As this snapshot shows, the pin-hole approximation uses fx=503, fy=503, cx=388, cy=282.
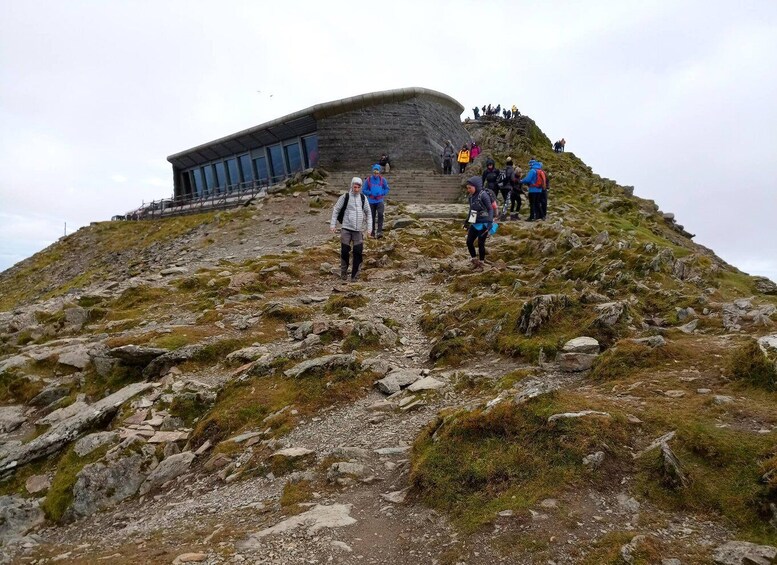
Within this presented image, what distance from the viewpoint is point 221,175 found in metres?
47.8

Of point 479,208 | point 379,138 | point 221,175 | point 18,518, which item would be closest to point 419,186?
point 379,138

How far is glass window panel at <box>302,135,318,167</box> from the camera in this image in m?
38.8

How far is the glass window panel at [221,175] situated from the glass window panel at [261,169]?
5.23 m

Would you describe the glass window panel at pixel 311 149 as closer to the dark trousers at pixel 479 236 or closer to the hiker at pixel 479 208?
the dark trousers at pixel 479 236

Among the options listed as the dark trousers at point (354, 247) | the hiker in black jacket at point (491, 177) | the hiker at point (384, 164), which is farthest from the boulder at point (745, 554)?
the hiker at point (384, 164)

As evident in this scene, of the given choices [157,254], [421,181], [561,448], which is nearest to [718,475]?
[561,448]

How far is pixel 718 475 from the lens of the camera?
4598 mm

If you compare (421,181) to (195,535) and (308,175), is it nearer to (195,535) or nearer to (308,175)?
(308,175)

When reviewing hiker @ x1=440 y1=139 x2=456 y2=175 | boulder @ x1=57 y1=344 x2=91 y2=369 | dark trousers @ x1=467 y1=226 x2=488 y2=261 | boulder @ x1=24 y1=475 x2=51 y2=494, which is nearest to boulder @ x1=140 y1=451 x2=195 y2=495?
boulder @ x1=24 y1=475 x2=51 y2=494

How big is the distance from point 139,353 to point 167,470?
12.6 feet

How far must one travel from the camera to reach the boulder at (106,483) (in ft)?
23.2

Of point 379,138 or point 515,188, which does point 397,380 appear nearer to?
point 515,188

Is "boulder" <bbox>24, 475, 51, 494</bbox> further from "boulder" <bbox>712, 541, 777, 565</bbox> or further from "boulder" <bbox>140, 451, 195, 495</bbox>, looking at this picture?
"boulder" <bbox>712, 541, 777, 565</bbox>

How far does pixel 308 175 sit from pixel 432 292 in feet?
79.0
